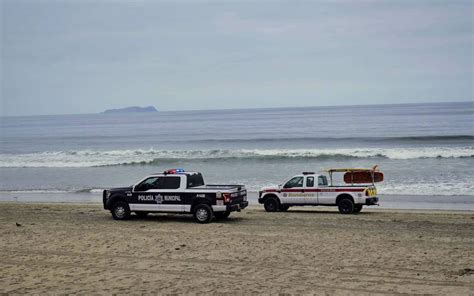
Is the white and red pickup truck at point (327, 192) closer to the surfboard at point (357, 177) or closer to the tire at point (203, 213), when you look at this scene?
the surfboard at point (357, 177)

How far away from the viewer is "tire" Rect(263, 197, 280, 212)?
2325 centimetres

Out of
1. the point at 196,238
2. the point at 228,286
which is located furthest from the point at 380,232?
the point at 228,286

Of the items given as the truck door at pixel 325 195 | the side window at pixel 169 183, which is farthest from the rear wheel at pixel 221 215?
the truck door at pixel 325 195

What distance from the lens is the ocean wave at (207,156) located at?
48.6m

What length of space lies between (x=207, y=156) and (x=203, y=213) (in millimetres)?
36161

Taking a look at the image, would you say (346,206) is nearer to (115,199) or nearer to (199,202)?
(199,202)

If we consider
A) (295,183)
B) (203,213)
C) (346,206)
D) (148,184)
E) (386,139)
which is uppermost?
(386,139)

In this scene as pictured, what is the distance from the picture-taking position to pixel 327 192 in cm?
2223

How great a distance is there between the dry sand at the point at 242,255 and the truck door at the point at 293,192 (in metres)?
2.01

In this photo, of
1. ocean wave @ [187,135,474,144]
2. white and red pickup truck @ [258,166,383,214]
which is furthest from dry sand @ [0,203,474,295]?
ocean wave @ [187,135,474,144]

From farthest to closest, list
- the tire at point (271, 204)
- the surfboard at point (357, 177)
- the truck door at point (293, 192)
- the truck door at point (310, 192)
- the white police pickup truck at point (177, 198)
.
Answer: the tire at point (271, 204) → the truck door at point (293, 192) → the surfboard at point (357, 177) → the truck door at point (310, 192) → the white police pickup truck at point (177, 198)

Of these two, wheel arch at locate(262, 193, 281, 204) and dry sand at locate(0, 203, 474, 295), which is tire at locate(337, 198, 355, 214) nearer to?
dry sand at locate(0, 203, 474, 295)

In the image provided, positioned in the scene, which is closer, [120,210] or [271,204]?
[120,210]

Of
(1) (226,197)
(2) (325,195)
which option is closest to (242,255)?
(1) (226,197)
